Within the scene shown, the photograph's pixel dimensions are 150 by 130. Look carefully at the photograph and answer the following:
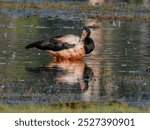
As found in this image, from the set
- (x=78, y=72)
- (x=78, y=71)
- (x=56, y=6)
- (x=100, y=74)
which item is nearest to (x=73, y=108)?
(x=100, y=74)

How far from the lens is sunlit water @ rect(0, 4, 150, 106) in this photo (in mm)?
17641

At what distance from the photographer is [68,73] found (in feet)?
69.3

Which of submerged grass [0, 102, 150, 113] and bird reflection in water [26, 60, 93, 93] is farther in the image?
bird reflection in water [26, 60, 93, 93]

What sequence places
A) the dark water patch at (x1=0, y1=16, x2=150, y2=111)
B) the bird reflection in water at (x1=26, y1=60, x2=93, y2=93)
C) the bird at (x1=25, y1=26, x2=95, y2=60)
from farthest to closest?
the bird at (x1=25, y1=26, x2=95, y2=60) → the bird reflection in water at (x1=26, y1=60, x2=93, y2=93) → the dark water patch at (x1=0, y1=16, x2=150, y2=111)

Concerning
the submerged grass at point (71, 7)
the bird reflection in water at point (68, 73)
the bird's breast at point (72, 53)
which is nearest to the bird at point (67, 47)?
the bird's breast at point (72, 53)

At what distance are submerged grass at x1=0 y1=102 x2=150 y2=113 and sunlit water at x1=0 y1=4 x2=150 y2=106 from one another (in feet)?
2.99

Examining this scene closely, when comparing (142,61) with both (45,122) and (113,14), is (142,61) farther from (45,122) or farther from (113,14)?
(113,14)

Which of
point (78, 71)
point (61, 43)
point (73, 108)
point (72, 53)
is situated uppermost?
point (61, 43)

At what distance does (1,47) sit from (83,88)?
7.68 m

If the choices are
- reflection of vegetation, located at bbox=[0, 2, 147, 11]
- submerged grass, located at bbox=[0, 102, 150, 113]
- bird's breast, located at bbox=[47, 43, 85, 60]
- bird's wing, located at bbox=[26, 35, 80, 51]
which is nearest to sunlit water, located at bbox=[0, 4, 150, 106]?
bird's breast, located at bbox=[47, 43, 85, 60]

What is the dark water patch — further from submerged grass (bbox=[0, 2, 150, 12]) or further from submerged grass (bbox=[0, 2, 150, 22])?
submerged grass (bbox=[0, 2, 150, 12])

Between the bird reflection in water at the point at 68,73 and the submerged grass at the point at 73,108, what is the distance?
7.98ft

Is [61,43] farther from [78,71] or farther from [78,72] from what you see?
[78,72]

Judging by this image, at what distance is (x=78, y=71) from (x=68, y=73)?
2.03 ft
